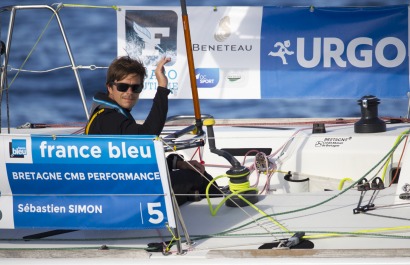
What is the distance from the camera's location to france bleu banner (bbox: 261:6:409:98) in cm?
538

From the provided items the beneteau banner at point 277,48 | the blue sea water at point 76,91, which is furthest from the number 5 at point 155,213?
the blue sea water at point 76,91

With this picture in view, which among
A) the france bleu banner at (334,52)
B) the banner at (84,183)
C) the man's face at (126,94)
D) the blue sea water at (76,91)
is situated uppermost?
the blue sea water at (76,91)

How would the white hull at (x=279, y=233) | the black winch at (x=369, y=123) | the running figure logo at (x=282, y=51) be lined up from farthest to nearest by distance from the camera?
the running figure logo at (x=282, y=51), the black winch at (x=369, y=123), the white hull at (x=279, y=233)

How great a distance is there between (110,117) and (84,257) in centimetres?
70

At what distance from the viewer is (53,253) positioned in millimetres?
2883

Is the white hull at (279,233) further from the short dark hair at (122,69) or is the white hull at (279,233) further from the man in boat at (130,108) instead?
the short dark hair at (122,69)

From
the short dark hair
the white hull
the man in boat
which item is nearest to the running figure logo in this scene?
the white hull

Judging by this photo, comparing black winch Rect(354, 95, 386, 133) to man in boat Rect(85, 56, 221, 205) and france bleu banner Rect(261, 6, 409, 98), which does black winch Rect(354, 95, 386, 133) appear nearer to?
france bleu banner Rect(261, 6, 409, 98)

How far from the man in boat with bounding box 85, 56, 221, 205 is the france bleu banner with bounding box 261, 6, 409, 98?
196 cm

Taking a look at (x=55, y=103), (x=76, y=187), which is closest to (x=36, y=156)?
(x=76, y=187)

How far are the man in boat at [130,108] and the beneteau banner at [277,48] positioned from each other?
187 cm

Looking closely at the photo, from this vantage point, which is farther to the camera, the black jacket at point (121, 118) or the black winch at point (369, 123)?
the black winch at point (369, 123)

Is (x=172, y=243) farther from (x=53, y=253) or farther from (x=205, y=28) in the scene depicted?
(x=205, y=28)

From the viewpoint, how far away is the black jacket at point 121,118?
10.4 ft
